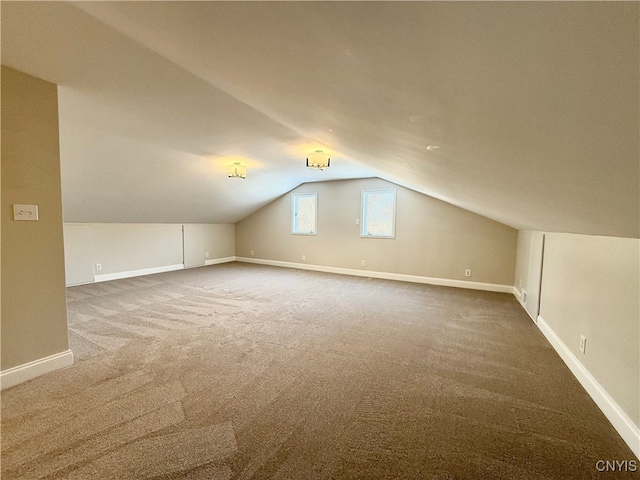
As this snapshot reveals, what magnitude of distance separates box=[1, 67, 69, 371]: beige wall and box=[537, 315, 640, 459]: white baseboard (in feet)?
12.8

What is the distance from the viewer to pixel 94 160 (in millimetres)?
3451

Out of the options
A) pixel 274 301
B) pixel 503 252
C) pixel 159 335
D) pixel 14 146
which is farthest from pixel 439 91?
pixel 503 252

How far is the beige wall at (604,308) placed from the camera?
1533 mm

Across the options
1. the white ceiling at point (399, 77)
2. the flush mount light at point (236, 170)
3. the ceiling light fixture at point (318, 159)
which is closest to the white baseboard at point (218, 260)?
the flush mount light at point (236, 170)

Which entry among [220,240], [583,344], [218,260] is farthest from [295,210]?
[583,344]

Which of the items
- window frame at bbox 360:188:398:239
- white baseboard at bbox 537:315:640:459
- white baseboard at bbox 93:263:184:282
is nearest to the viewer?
white baseboard at bbox 537:315:640:459

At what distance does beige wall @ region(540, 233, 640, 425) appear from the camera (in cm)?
153

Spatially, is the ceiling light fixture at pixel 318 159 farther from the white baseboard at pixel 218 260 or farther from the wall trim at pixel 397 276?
the white baseboard at pixel 218 260

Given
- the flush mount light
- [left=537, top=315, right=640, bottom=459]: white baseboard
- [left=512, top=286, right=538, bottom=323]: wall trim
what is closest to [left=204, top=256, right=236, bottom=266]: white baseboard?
the flush mount light

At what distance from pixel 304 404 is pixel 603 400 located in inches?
77.7

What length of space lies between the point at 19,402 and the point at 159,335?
1113 mm

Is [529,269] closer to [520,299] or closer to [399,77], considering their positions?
[520,299]

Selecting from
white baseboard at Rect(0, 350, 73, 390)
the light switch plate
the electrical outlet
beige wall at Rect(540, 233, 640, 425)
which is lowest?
white baseboard at Rect(0, 350, 73, 390)

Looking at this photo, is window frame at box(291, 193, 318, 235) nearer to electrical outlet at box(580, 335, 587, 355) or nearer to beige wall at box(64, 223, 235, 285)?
beige wall at box(64, 223, 235, 285)
